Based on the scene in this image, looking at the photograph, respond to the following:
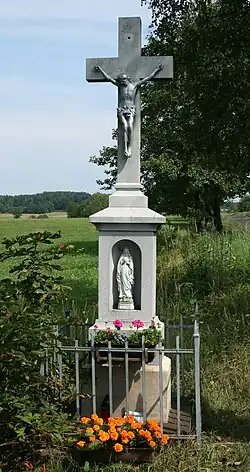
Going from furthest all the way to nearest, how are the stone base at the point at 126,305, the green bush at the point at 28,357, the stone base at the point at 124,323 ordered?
the stone base at the point at 126,305 → the stone base at the point at 124,323 → the green bush at the point at 28,357

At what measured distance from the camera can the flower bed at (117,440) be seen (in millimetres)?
4641

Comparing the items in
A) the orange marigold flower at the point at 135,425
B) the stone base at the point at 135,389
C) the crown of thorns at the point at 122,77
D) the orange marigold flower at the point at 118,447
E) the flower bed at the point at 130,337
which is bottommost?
the orange marigold flower at the point at 118,447

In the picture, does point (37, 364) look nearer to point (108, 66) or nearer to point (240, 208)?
point (108, 66)

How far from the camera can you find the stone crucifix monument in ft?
18.5

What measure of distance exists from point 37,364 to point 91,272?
45.7 ft

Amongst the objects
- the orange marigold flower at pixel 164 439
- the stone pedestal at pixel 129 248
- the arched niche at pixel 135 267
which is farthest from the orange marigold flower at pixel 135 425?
the arched niche at pixel 135 267

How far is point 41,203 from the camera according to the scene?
2483 inches

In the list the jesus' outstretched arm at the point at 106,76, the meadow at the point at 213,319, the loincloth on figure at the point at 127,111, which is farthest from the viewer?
the jesus' outstretched arm at the point at 106,76

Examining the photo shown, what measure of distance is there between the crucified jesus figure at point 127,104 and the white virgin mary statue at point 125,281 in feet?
3.14

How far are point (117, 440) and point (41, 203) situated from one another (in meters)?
59.1

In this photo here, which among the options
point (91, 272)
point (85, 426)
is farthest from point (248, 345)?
point (91, 272)

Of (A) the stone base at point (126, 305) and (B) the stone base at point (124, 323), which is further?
(A) the stone base at point (126, 305)

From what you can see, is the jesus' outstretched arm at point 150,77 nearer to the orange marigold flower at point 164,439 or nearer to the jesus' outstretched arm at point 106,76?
the jesus' outstretched arm at point 106,76

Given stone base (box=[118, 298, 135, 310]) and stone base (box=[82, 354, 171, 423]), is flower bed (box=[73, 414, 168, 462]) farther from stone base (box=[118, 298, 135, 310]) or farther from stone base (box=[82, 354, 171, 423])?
stone base (box=[118, 298, 135, 310])
